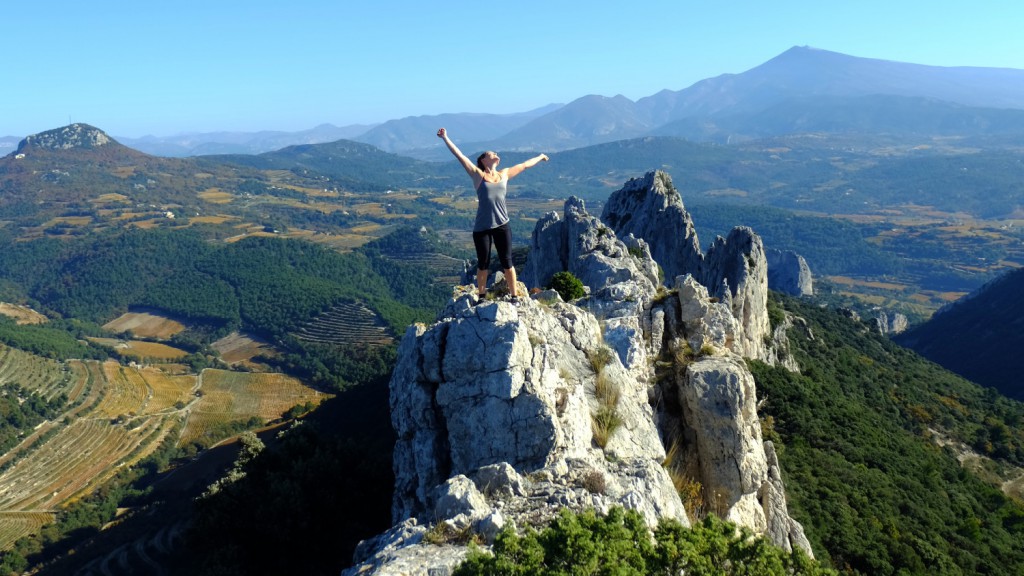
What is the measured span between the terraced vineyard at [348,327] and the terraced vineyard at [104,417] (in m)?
15.4

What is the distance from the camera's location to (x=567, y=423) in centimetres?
1367

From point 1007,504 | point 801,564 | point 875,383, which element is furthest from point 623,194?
point 801,564

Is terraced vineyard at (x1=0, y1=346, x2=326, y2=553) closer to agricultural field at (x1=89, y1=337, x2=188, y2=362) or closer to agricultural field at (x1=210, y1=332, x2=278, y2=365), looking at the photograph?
agricultural field at (x1=89, y1=337, x2=188, y2=362)

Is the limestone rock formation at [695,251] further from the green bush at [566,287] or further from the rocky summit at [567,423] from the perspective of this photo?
the rocky summit at [567,423]

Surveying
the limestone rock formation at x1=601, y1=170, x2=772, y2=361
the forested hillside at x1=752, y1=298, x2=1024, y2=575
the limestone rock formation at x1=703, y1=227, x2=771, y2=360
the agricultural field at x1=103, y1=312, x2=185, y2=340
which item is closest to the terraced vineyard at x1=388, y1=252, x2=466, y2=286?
the agricultural field at x1=103, y1=312, x2=185, y2=340

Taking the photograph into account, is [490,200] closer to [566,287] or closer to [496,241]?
[496,241]

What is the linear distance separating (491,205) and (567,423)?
533cm

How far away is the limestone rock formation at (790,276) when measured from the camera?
14312 centimetres

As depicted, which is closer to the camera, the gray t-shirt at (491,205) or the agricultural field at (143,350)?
the gray t-shirt at (491,205)

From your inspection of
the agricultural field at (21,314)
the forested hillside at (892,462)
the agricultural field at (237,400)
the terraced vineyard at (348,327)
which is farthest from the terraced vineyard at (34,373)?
the forested hillside at (892,462)

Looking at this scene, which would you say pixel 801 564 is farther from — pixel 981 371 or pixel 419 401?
pixel 981 371

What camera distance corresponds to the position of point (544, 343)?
14.8 meters

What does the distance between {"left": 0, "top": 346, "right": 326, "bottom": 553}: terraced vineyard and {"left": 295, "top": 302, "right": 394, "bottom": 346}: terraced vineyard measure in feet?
50.4

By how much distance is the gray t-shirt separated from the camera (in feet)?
43.6
